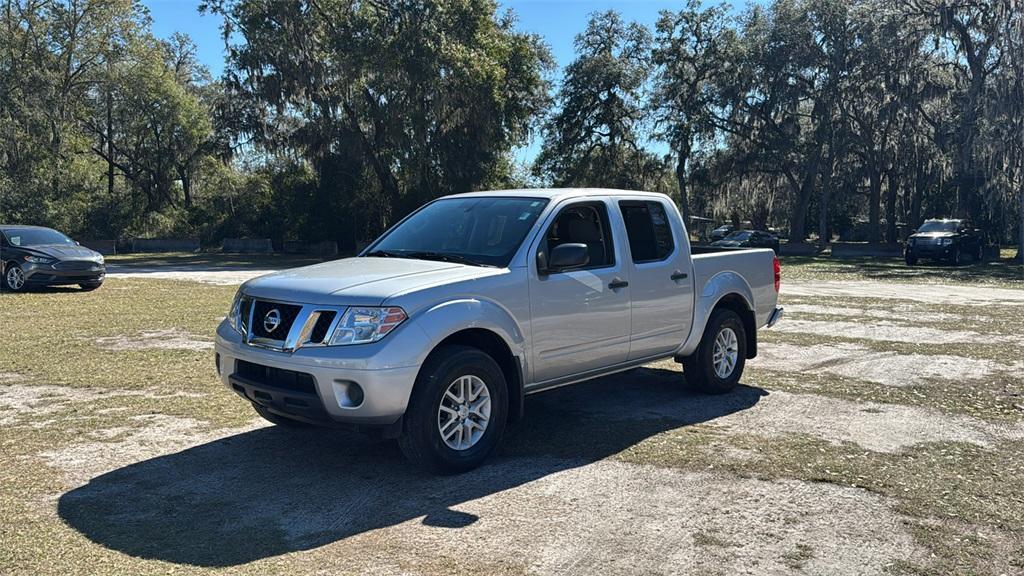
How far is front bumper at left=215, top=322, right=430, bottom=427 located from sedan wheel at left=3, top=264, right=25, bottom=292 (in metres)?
15.5

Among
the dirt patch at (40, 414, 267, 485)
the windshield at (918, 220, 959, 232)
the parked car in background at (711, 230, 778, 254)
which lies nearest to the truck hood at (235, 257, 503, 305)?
the dirt patch at (40, 414, 267, 485)

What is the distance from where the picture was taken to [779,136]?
4303 centimetres

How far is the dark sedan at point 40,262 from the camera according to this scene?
18.0m

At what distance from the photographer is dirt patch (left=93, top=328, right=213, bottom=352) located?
10719 mm

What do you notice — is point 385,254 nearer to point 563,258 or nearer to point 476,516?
point 563,258

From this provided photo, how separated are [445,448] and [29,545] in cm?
234

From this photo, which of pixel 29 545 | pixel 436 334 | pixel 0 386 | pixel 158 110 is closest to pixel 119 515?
pixel 29 545

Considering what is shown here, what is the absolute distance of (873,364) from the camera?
32.2ft

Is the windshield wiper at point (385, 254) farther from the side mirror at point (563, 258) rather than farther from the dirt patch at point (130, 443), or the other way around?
the dirt patch at point (130, 443)

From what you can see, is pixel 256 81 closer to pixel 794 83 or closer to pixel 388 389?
pixel 794 83

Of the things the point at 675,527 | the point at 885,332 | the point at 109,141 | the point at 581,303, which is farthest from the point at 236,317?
the point at 109,141

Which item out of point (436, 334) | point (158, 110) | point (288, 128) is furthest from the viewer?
point (158, 110)

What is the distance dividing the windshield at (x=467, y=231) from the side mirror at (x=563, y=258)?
220mm

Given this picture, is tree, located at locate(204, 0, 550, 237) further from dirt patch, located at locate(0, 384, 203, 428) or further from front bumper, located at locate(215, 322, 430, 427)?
front bumper, located at locate(215, 322, 430, 427)
